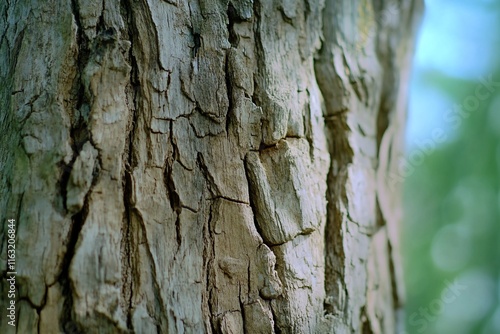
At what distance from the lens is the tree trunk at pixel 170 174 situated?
25.1 inches

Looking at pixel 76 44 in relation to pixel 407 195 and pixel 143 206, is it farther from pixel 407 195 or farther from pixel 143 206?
pixel 407 195

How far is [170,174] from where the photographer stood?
0.69 meters

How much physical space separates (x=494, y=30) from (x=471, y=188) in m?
1.14

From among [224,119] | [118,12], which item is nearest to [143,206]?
[224,119]

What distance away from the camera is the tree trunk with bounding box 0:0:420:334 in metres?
0.64
